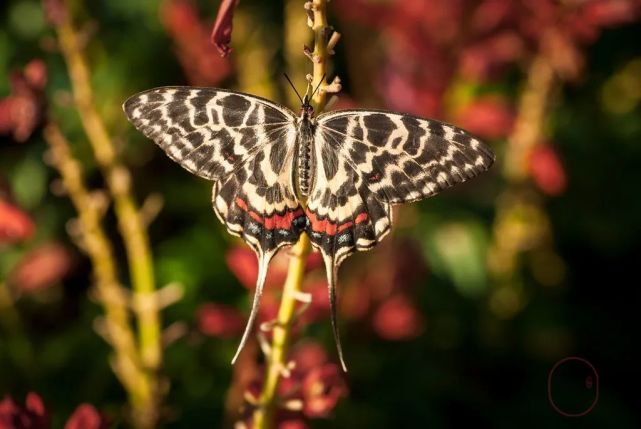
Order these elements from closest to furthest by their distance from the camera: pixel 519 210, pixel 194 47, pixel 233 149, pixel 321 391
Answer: pixel 321 391 < pixel 233 149 < pixel 194 47 < pixel 519 210

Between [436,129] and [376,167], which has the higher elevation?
[436,129]

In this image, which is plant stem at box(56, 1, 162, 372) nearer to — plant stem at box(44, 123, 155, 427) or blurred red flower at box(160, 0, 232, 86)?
plant stem at box(44, 123, 155, 427)

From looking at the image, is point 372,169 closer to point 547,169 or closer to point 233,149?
point 233,149

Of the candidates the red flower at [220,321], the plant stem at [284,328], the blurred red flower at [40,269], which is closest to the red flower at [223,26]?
the plant stem at [284,328]

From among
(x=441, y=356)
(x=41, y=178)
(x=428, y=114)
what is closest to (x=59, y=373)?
(x=41, y=178)

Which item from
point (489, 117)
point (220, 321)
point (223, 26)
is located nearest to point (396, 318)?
point (220, 321)

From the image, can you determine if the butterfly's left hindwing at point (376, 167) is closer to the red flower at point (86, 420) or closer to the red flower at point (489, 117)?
the red flower at point (86, 420)
